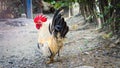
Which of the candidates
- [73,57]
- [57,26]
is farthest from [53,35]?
[73,57]

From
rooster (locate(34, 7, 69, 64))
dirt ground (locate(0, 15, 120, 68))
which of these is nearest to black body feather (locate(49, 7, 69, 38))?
rooster (locate(34, 7, 69, 64))

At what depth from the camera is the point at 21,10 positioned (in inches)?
770

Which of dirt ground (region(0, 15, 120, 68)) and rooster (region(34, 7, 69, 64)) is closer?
dirt ground (region(0, 15, 120, 68))

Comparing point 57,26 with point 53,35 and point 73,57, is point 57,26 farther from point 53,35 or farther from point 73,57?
point 73,57

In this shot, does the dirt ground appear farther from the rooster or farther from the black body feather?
the black body feather

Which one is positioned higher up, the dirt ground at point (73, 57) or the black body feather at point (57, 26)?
the black body feather at point (57, 26)

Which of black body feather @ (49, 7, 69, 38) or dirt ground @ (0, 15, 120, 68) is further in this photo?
black body feather @ (49, 7, 69, 38)

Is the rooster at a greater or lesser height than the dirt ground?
greater

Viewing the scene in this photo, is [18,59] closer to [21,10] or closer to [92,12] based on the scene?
[92,12]

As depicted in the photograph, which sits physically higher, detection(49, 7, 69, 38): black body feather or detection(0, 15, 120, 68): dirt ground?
detection(49, 7, 69, 38): black body feather

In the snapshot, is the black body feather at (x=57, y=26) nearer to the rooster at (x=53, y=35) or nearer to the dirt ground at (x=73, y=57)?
the rooster at (x=53, y=35)

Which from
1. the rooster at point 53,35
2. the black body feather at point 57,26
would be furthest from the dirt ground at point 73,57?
the black body feather at point 57,26

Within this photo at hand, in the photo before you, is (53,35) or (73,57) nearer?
(53,35)

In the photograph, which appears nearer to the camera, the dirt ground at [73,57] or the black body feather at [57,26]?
the dirt ground at [73,57]
